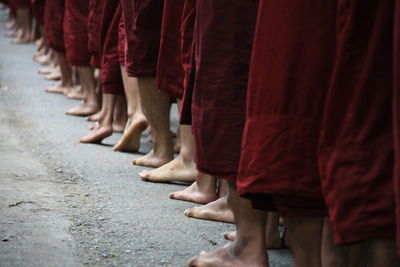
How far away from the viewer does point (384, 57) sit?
83.7 inches

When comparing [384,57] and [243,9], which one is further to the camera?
[243,9]

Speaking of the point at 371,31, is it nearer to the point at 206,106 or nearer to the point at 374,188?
the point at 374,188

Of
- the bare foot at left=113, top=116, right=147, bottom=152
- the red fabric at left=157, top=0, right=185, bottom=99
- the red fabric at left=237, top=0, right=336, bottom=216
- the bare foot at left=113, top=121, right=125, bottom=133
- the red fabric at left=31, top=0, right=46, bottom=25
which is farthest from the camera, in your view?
the red fabric at left=31, top=0, right=46, bottom=25

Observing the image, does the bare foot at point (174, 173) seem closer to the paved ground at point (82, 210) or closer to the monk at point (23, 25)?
the paved ground at point (82, 210)

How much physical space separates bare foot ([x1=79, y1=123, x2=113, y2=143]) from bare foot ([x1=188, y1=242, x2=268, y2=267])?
2313 mm

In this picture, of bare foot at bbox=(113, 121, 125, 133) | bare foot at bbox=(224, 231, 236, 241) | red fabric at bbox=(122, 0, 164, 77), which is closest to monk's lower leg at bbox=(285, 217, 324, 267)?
Result: bare foot at bbox=(224, 231, 236, 241)

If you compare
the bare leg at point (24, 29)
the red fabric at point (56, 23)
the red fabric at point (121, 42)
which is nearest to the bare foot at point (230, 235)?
the red fabric at point (121, 42)

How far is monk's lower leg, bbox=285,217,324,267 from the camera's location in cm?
252

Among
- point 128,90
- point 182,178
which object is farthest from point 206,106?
point 128,90

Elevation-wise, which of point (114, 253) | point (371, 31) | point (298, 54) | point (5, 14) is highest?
point (371, 31)

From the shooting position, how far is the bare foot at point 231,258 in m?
3.01

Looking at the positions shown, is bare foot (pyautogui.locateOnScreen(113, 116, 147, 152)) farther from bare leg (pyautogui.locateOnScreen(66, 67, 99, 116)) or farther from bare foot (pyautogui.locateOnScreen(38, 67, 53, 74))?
bare foot (pyautogui.locateOnScreen(38, 67, 53, 74))

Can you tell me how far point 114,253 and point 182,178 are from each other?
3.72 feet

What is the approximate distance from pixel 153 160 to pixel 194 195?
30.4 inches
